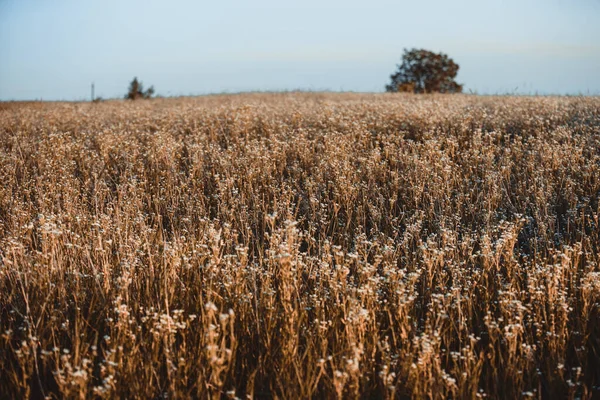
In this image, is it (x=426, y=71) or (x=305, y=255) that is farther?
(x=426, y=71)

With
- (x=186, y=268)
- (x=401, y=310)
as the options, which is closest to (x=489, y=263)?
(x=401, y=310)

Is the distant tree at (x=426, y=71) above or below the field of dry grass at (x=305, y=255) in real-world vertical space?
above

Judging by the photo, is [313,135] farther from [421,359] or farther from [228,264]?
Result: [421,359]

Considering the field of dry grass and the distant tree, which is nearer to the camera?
the field of dry grass

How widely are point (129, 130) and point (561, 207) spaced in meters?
9.09

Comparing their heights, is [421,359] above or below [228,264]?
below

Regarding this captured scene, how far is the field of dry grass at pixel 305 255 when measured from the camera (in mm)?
3697

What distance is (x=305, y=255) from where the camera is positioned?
5.35 meters

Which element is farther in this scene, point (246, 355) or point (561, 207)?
point (561, 207)

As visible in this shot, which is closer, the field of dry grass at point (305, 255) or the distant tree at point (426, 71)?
the field of dry grass at point (305, 255)

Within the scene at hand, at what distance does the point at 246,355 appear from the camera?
4.01 m

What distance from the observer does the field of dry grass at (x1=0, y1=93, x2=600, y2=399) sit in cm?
370

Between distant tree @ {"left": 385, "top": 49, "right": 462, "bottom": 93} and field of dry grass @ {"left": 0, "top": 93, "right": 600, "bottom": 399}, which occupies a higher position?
distant tree @ {"left": 385, "top": 49, "right": 462, "bottom": 93}

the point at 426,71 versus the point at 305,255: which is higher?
the point at 426,71
